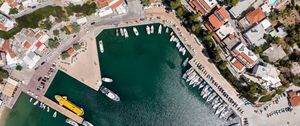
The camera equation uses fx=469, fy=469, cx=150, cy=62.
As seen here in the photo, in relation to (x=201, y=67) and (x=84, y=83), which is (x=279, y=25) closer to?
(x=201, y=67)

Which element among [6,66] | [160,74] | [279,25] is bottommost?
[279,25]

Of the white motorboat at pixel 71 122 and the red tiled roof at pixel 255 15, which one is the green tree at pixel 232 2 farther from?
the white motorboat at pixel 71 122

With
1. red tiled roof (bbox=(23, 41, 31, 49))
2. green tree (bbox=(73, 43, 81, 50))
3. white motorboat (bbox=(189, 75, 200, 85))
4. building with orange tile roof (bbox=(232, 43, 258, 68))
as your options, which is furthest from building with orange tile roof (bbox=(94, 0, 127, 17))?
building with orange tile roof (bbox=(232, 43, 258, 68))

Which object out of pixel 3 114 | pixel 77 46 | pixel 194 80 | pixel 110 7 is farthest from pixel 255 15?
pixel 3 114

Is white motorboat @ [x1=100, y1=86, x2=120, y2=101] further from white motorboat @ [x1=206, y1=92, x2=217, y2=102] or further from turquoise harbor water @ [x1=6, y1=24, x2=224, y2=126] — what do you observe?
white motorboat @ [x1=206, y1=92, x2=217, y2=102]

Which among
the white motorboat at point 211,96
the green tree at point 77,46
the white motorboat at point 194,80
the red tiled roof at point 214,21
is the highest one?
the green tree at point 77,46

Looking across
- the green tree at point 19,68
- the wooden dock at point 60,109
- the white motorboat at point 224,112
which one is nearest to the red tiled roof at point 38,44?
the green tree at point 19,68

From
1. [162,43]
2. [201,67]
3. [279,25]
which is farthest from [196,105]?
[279,25]
